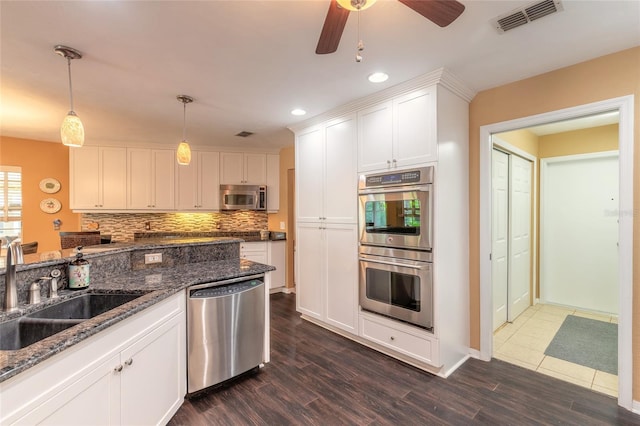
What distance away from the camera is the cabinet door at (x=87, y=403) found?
104cm

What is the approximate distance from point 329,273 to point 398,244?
1.01 meters

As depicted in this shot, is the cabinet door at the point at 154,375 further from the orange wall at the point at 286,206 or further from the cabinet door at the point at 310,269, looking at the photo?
the orange wall at the point at 286,206

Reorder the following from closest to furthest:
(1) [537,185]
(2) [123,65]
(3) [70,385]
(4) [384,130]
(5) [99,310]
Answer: (3) [70,385] < (5) [99,310] < (2) [123,65] < (4) [384,130] < (1) [537,185]

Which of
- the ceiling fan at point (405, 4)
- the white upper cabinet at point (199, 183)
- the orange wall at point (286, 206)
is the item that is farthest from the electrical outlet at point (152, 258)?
the orange wall at point (286, 206)

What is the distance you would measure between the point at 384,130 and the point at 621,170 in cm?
176

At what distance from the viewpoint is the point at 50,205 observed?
4.60m

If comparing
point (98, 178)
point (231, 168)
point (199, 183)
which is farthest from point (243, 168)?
point (98, 178)

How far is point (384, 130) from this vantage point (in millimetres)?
2756

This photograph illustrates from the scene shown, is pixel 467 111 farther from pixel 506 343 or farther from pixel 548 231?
pixel 548 231

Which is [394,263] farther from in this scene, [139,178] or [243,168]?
[139,178]

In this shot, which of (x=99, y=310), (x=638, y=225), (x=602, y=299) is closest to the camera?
(x=99, y=310)

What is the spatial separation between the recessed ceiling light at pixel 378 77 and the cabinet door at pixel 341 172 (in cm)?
57

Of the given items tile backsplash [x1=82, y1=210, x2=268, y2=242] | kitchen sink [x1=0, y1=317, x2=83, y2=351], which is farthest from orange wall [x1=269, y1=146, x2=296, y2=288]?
kitchen sink [x1=0, y1=317, x2=83, y2=351]

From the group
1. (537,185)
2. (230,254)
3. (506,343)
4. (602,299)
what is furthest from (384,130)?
(602,299)
